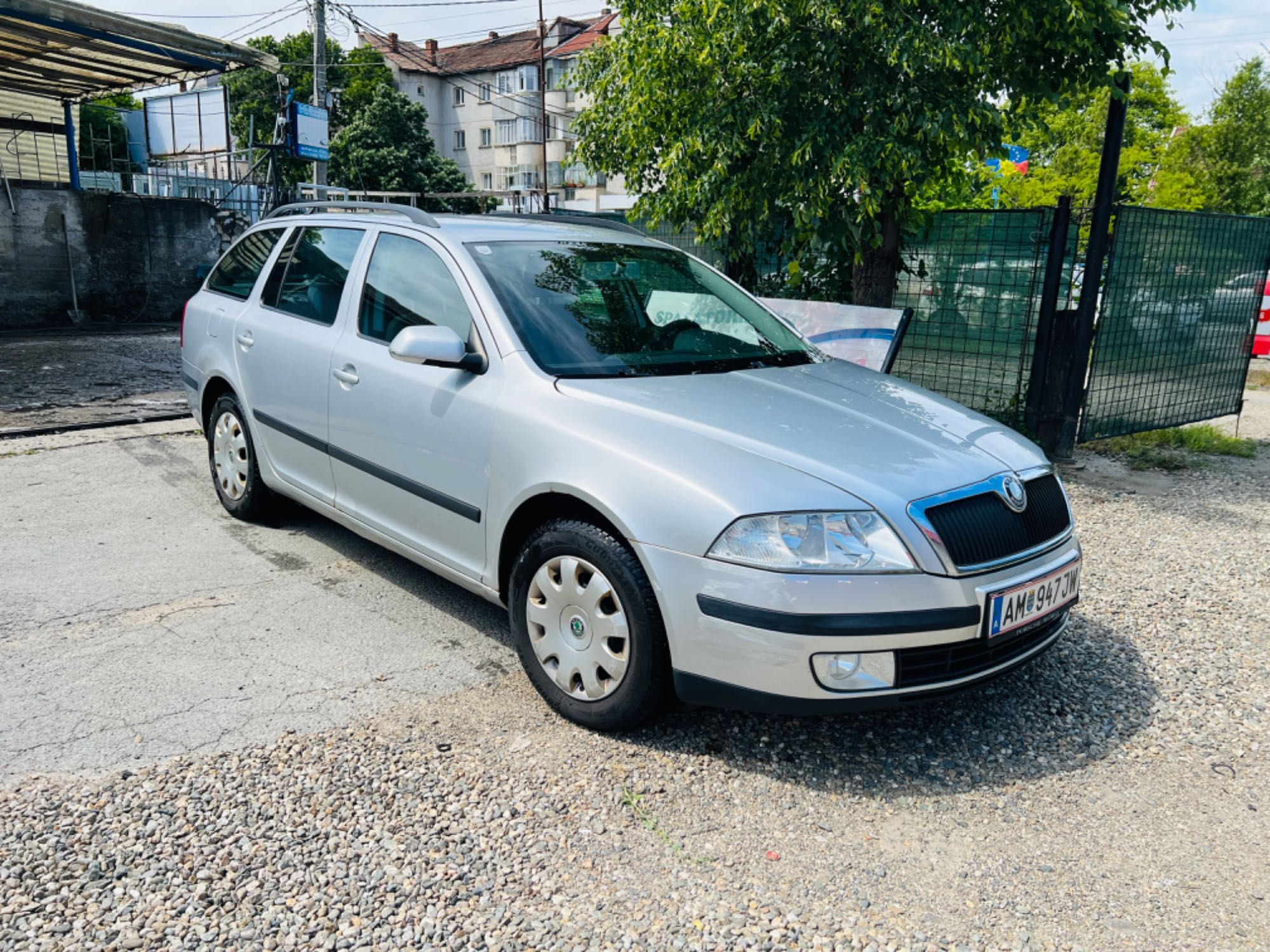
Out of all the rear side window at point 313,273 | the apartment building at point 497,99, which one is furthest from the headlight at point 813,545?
the apartment building at point 497,99

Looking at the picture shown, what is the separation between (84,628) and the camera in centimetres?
405

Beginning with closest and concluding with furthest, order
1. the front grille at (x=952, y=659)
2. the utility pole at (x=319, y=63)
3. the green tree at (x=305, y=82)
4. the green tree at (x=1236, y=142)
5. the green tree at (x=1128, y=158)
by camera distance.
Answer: the front grille at (x=952, y=659) → the green tree at (x=1128, y=158) → the utility pole at (x=319, y=63) → the green tree at (x=1236, y=142) → the green tree at (x=305, y=82)

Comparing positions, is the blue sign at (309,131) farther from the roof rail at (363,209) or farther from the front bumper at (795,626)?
the front bumper at (795,626)

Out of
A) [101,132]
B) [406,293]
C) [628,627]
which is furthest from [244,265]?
[101,132]

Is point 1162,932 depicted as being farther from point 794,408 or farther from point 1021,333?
point 1021,333

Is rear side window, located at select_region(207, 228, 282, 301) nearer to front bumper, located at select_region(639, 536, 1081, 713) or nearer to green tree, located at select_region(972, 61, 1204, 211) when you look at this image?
front bumper, located at select_region(639, 536, 1081, 713)

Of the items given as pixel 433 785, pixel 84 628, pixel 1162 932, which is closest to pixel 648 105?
pixel 84 628

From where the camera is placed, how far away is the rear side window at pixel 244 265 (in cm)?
524

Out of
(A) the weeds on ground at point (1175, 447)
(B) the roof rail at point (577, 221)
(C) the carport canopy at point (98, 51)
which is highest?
(C) the carport canopy at point (98, 51)

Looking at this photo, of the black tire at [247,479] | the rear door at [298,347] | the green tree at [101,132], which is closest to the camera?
the rear door at [298,347]

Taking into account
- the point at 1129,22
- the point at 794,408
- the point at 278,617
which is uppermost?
the point at 1129,22

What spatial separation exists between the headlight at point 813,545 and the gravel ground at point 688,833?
752mm

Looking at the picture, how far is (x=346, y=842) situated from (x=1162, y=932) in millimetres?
2138

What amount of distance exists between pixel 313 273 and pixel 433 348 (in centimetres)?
157
